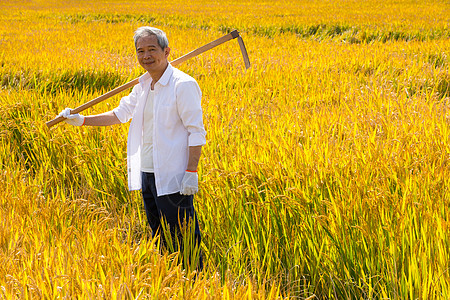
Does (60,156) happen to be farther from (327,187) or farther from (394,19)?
(394,19)

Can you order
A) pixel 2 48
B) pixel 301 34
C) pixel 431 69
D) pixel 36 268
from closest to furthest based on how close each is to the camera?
pixel 36 268 < pixel 431 69 < pixel 2 48 < pixel 301 34

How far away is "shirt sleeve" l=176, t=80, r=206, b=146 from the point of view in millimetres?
1856

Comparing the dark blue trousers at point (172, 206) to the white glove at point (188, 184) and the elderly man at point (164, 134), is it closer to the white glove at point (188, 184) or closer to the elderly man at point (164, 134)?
the elderly man at point (164, 134)

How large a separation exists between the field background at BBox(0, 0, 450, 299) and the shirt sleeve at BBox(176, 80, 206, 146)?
13.5 inches

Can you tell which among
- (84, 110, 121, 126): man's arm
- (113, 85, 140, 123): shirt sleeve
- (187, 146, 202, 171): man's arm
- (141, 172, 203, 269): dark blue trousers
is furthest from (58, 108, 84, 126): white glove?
(187, 146, 202, 171): man's arm

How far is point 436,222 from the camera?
1.75 m

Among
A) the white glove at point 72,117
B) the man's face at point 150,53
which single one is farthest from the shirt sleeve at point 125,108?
the man's face at point 150,53

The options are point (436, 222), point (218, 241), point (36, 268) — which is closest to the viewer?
point (36, 268)

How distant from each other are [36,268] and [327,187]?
1332mm

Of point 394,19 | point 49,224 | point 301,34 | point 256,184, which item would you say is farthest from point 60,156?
point 394,19

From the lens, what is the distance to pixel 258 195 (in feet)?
6.15

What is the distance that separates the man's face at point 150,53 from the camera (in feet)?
6.14

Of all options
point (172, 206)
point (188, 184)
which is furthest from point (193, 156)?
point (172, 206)

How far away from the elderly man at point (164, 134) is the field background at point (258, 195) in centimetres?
22
